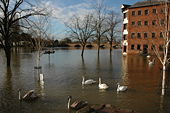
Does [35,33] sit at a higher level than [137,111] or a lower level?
higher

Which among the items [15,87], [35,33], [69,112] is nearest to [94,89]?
[69,112]

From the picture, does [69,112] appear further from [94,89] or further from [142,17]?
[142,17]

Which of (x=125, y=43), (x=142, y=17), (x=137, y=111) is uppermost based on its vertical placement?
(x=142, y=17)

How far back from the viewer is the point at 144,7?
151 ft

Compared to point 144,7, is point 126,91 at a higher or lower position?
lower

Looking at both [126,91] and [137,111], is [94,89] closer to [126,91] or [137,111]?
[126,91]

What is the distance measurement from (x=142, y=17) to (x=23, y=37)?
3259cm

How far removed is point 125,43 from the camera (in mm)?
50469

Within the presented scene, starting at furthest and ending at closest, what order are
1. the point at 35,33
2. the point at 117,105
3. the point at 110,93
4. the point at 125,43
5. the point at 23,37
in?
the point at 125,43 → the point at 23,37 → the point at 35,33 → the point at 110,93 → the point at 117,105

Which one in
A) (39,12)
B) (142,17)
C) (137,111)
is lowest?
(137,111)

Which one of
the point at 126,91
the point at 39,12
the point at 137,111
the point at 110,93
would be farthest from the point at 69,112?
the point at 39,12

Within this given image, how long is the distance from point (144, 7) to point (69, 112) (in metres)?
43.6

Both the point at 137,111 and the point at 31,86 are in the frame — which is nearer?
the point at 137,111

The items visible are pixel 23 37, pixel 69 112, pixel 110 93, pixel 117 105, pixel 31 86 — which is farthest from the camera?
pixel 23 37
